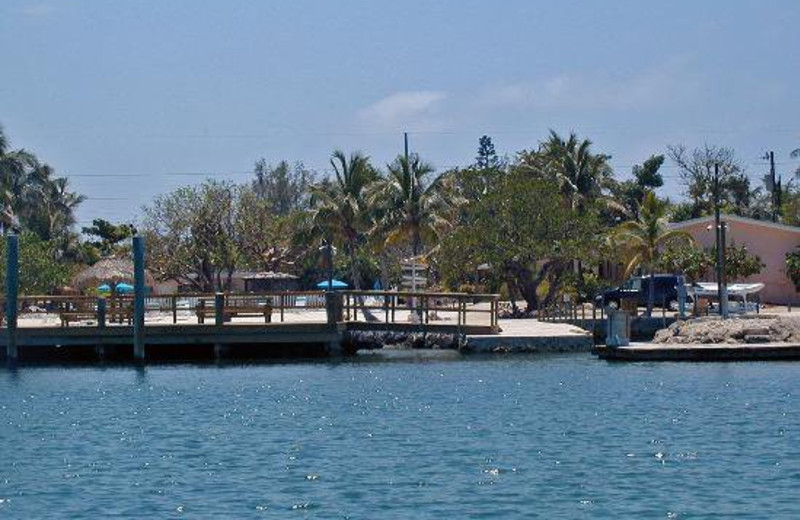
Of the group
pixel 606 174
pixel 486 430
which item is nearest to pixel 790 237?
pixel 606 174

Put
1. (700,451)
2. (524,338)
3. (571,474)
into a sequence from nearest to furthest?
1. (571,474)
2. (700,451)
3. (524,338)

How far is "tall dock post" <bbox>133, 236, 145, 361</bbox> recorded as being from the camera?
51156 mm

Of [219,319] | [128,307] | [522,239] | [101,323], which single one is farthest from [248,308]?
[522,239]

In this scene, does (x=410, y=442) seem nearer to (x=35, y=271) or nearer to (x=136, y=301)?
(x=136, y=301)

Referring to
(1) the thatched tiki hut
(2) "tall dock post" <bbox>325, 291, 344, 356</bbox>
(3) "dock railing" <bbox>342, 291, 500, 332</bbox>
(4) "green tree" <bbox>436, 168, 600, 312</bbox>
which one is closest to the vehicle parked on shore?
(4) "green tree" <bbox>436, 168, 600, 312</bbox>

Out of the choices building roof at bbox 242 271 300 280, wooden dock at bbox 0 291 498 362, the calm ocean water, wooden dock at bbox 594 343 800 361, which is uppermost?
building roof at bbox 242 271 300 280

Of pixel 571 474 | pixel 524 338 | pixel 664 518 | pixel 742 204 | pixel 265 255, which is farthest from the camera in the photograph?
pixel 742 204

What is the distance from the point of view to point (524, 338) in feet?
173

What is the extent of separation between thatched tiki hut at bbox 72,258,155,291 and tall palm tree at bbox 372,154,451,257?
14409mm

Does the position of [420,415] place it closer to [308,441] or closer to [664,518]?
[308,441]

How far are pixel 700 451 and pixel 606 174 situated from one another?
66.9 m

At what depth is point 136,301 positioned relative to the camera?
5103cm

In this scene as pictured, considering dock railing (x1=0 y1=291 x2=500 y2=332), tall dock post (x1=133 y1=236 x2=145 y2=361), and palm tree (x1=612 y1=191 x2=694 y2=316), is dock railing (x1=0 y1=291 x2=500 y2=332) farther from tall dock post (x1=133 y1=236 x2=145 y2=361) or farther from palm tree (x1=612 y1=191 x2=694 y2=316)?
palm tree (x1=612 y1=191 x2=694 y2=316)

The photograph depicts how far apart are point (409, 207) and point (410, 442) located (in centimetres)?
4745
